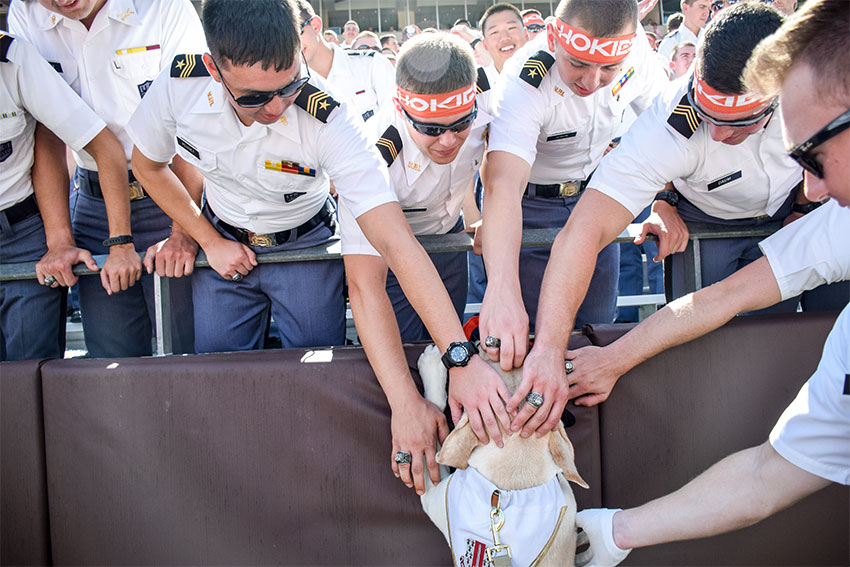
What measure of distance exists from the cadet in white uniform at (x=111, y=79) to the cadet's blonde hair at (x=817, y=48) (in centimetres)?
233

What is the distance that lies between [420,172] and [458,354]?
0.86m

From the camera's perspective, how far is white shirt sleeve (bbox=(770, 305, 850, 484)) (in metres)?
1.67

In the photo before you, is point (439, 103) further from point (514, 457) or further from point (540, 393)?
point (514, 457)

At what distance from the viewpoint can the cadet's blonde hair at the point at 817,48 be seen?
1.34 m

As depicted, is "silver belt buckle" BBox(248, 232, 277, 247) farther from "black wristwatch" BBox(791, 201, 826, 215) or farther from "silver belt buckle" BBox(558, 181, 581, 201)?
"black wristwatch" BBox(791, 201, 826, 215)

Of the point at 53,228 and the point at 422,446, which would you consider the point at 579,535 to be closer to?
the point at 422,446

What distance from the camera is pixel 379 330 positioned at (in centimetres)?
221

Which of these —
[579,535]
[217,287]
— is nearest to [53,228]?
[217,287]

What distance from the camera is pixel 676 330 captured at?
2.21 metres

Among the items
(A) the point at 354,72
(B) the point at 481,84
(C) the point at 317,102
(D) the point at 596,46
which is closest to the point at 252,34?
(C) the point at 317,102

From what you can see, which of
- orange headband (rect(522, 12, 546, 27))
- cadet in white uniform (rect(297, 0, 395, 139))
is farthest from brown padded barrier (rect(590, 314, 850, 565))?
orange headband (rect(522, 12, 546, 27))

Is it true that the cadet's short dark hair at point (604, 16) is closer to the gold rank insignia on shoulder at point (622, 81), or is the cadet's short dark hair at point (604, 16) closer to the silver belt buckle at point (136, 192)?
the gold rank insignia on shoulder at point (622, 81)

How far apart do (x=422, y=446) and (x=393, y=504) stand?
0.33 metres

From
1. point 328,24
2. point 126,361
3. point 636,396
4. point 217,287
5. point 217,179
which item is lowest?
point 636,396
